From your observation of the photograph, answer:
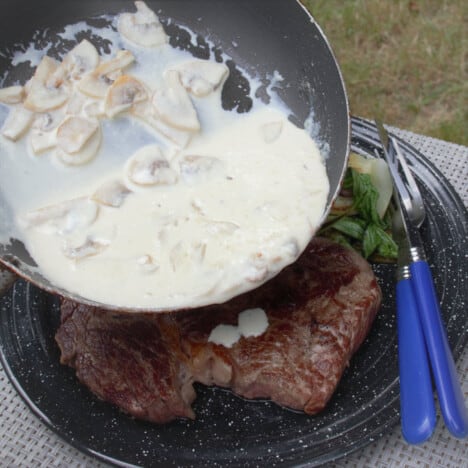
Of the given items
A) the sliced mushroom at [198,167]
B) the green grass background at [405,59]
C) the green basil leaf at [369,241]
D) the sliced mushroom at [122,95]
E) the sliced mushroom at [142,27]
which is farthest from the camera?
the green grass background at [405,59]

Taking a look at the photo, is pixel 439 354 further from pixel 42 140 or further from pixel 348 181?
pixel 42 140

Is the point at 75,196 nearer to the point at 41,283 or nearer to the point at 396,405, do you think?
the point at 41,283

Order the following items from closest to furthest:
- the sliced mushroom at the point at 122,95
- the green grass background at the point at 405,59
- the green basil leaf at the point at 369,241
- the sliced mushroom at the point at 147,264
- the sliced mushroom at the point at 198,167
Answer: the sliced mushroom at the point at 147,264
the sliced mushroom at the point at 198,167
the sliced mushroom at the point at 122,95
the green basil leaf at the point at 369,241
the green grass background at the point at 405,59

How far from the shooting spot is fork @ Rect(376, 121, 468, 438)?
4.66 feet

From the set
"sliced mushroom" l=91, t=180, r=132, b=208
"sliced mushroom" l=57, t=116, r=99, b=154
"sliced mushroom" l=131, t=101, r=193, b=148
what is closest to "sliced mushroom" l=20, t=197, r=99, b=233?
"sliced mushroom" l=91, t=180, r=132, b=208

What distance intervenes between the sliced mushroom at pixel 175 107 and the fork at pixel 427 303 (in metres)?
0.62

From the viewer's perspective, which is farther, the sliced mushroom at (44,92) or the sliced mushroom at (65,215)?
the sliced mushroom at (44,92)

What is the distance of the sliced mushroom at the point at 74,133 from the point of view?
154cm

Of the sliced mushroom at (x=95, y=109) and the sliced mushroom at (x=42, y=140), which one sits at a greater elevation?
the sliced mushroom at (x=95, y=109)

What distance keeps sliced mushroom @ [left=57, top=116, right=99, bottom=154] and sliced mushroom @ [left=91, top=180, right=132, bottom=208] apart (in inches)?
4.7

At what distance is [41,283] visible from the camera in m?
1.33

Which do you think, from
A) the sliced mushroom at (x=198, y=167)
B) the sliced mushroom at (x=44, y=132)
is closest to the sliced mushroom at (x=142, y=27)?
the sliced mushroom at (x=44, y=132)

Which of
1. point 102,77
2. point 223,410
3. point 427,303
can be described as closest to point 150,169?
point 102,77

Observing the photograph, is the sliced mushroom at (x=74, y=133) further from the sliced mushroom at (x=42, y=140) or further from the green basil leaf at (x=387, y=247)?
the green basil leaf at (x=387, y=247)
